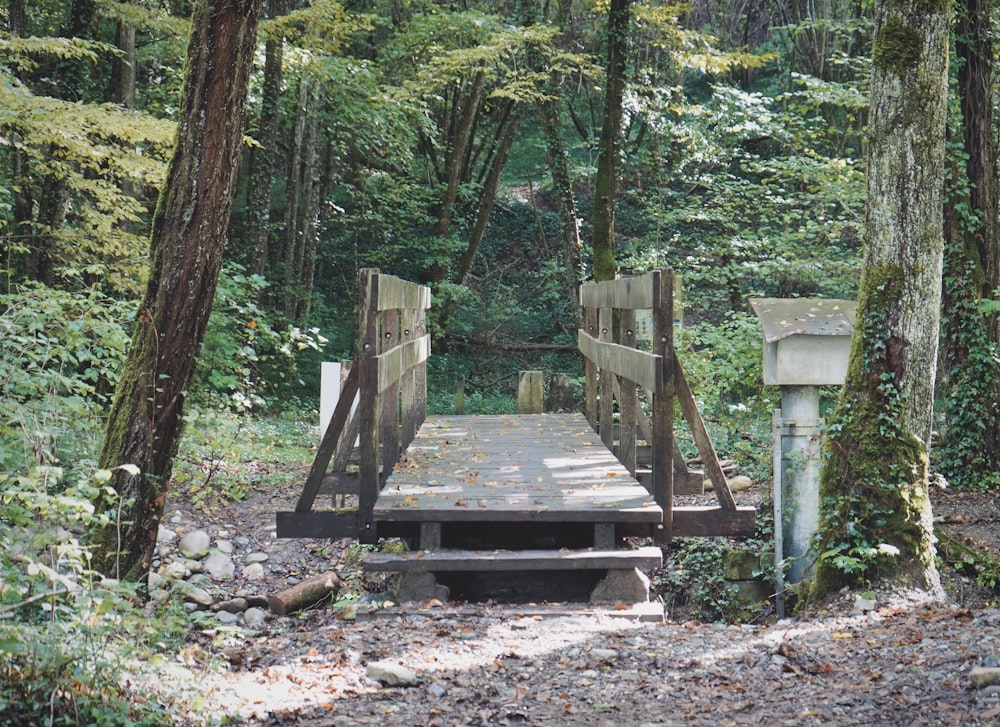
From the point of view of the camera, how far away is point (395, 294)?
22.3 ft

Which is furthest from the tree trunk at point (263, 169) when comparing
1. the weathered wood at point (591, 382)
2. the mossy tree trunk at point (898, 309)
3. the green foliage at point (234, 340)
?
the mossy tree trunk at point (898, 309)

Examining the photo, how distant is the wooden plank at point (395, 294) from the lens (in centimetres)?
611

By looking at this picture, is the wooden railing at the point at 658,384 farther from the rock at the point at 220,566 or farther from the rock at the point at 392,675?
the rock at the point at 220,566

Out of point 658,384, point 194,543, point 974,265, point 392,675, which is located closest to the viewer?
point 392,675

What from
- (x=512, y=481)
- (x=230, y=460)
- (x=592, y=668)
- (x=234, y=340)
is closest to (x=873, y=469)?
(x=592, y=668)

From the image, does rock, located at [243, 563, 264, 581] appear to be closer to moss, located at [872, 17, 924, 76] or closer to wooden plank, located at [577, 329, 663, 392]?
wooden plank, located at [577, 329, 663, 392]

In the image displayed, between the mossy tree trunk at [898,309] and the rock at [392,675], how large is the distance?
9.14 ft

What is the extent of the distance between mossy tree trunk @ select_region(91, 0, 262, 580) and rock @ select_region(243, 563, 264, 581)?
2775mm

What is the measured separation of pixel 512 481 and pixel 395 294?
1.65 meters

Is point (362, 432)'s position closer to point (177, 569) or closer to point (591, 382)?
→ point (177, 569)

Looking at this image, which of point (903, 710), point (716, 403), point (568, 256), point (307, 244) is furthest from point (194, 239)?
point (307, 244)

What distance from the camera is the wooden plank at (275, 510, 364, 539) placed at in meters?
5.98

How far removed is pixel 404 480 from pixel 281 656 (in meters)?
2.33

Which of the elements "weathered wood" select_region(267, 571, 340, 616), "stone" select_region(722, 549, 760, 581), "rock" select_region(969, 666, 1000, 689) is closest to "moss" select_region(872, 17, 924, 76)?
"rock" select_region(969, 666, 1000, 689)
